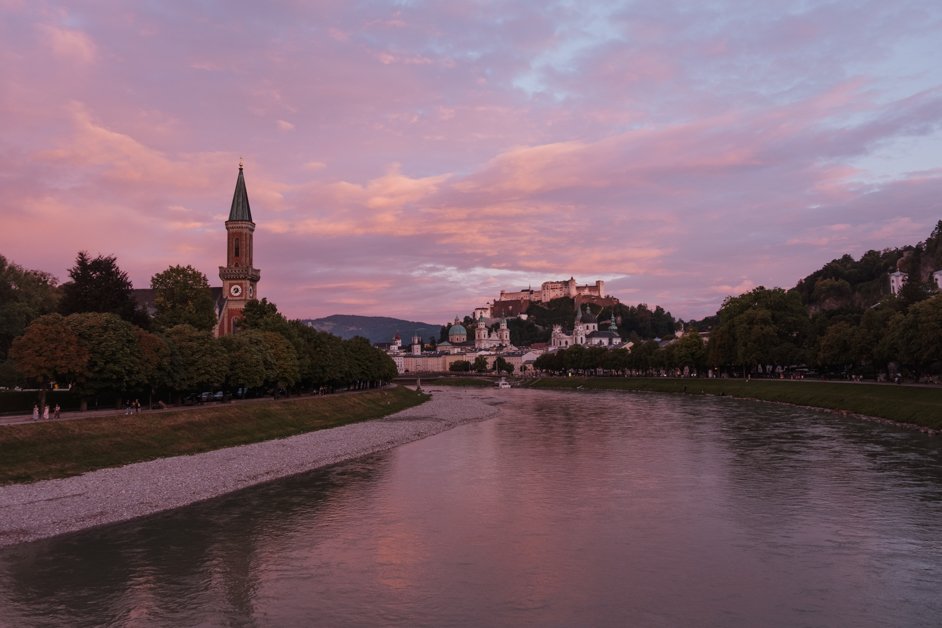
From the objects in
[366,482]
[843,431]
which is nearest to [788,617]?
[366,482]

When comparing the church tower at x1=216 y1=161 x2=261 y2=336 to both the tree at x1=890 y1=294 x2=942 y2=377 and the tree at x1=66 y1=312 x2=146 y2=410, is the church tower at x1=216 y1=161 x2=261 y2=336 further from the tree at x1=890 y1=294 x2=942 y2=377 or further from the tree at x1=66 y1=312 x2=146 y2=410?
the tree at x1=890 y1=294 x2=942 y2=377

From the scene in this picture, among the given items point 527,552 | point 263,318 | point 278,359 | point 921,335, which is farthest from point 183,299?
point 921,335

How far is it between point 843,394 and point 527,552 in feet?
236

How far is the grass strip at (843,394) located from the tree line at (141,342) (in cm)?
6104

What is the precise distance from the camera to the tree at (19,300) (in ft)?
260

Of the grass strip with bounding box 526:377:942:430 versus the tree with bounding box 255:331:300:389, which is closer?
the grass strip with bounding box 526:377:942:430

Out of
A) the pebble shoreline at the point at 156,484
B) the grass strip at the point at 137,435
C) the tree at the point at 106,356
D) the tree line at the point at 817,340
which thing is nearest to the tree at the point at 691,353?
the tree line at the point at 817,340

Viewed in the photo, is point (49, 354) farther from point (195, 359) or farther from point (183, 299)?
point (183, 299)

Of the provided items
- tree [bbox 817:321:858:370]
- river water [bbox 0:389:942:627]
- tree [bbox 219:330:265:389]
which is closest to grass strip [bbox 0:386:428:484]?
tree [bbox 219:330:265:389]

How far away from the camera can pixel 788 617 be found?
20.5 metres

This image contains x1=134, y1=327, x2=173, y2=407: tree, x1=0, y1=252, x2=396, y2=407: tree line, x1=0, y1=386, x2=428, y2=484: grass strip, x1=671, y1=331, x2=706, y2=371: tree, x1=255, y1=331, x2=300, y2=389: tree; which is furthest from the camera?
x1=671, y1=331, x2=706, y2=371: tree

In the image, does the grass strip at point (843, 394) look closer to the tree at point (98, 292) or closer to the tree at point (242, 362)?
the tree at point (242, 362)

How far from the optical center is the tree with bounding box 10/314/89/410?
170 feet

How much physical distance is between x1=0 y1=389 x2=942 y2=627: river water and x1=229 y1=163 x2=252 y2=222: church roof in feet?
310
